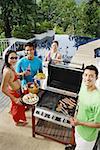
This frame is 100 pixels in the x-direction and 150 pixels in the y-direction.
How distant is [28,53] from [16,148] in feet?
5.21

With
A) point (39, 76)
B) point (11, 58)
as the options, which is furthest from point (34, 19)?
point (11, 58)

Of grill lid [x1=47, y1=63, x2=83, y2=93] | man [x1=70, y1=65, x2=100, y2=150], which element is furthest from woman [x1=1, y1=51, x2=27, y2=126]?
man [x1=70, y1=65, x2=100, y2=150]

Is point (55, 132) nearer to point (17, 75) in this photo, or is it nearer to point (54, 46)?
point (17, 75)

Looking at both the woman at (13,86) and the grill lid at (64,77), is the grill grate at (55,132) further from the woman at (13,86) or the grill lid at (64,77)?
the grill lid at (64,77)

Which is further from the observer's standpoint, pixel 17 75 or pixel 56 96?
pixel 17 75

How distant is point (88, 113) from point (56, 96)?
1.42 meters

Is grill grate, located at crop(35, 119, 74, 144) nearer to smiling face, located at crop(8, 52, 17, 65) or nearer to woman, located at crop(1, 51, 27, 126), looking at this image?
woman, located at crop(1, 51, 27, 126)

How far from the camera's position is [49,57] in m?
5.63

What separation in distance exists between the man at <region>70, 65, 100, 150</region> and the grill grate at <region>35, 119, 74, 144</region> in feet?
3.34

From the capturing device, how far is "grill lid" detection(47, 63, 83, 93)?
4500mm

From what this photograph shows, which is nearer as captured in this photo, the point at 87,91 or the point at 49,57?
the point at 87,91

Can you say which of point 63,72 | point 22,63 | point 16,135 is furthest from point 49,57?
point 16,135

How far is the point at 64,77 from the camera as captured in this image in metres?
4.63

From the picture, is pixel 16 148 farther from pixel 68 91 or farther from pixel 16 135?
pixel 68 91
